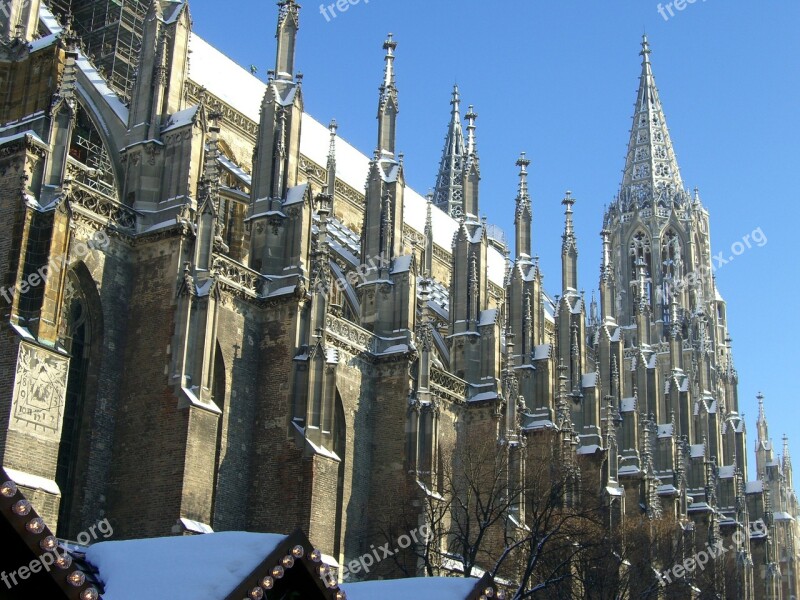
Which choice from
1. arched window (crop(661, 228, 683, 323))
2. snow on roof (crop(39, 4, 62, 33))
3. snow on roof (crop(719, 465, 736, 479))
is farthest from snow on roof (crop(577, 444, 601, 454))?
arched window (crop(661, 228, 683, 323))

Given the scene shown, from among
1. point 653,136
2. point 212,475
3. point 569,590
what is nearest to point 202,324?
point 212,475

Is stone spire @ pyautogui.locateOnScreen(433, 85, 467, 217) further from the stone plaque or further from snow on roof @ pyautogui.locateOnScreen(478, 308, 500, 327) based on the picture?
the stone plaque

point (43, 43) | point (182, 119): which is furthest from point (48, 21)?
point (43, 43)

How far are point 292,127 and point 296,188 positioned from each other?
7.02ft

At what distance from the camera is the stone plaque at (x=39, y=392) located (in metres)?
24.2

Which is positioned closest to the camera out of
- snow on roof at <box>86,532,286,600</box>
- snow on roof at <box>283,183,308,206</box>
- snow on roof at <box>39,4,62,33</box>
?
snow on roof at <box>86,532,286,600</box>

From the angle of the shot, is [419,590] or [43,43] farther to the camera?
[43,43]

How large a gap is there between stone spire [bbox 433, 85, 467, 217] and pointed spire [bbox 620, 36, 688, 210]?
1214 centimetres

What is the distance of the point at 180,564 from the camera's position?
14.6m

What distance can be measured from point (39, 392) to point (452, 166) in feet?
216

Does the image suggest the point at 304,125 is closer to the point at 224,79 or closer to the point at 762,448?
the point at 224,79

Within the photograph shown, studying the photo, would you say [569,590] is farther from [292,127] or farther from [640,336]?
[640,336]

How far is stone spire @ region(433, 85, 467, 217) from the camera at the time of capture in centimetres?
8662

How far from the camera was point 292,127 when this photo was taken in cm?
3581
